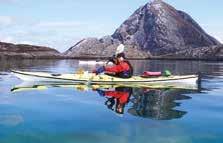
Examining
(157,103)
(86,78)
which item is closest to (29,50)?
(86,78)

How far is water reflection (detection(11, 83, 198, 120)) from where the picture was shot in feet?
71.5

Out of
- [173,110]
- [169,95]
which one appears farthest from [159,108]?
[169,95]

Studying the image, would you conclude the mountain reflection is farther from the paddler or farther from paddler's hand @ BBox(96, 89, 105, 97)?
the paddler

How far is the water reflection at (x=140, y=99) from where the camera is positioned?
2180cm

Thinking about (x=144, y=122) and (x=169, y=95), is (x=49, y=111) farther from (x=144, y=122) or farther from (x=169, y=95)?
(x=169, y=95)

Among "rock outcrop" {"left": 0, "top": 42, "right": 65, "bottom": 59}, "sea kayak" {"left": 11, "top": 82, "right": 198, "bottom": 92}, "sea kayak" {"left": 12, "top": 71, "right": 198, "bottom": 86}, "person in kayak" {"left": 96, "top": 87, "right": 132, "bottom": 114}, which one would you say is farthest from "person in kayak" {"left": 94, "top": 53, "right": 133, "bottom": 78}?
"rock outcrop" {"left": 0, "top": 42, "right": 65, "bottom": 59}

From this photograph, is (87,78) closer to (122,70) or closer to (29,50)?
(122,70)

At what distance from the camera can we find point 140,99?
89.6ft

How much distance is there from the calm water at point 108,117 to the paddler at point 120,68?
3.49m

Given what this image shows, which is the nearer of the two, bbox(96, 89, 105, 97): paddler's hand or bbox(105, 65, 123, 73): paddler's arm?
bbox(96, 89, 105, 97): paddler's hand

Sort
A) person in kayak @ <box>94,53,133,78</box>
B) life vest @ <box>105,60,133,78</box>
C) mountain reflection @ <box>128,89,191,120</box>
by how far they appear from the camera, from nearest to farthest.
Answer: mountain reflection @ <box>128,89,191,120</box> < person in kayak @ <box>94,53,133,78</box> < life vest @ <box>105,60,133,78</box>

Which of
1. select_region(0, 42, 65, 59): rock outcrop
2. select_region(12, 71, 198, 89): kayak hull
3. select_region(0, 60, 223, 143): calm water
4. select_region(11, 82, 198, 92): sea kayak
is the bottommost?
select_region(0, 60, 223, 143): calm water

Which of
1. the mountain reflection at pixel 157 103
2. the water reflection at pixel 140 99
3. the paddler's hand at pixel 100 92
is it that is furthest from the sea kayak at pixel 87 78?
the mountain reflection at pixel 157 103

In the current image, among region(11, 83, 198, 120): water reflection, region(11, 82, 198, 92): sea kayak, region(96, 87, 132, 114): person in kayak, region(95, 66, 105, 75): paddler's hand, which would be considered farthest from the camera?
region(95, 66, 105, 75): paddler's hand
